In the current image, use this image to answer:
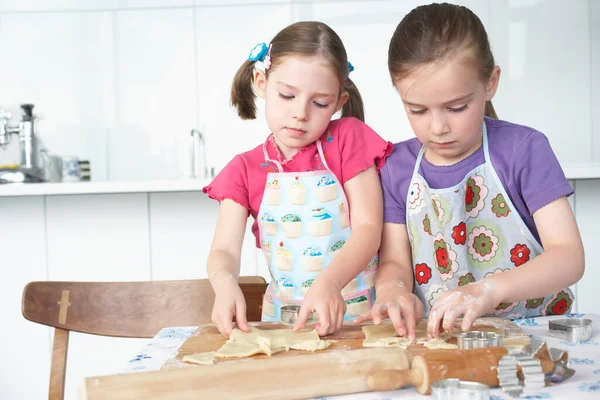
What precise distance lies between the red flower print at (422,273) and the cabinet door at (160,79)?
86.7 inches

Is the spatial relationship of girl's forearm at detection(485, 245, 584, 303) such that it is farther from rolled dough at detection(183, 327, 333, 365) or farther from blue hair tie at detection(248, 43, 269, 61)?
blue hair tie at detection(248, 43, 269, 61)

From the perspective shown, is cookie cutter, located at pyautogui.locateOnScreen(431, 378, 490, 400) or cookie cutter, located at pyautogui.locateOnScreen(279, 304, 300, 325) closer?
cookie cutter, located at pyautogui.locateOnScreen(431, 378, 490, 400)

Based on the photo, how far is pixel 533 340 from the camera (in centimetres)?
81

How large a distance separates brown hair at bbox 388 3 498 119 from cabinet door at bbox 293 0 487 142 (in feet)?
6.82

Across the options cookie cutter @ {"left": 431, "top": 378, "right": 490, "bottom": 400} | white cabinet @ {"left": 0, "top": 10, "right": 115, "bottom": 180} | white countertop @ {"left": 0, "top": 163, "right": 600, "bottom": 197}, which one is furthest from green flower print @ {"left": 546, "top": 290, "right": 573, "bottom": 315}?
white cabinet @ {"left": 0, "top": 10, "right": 115, "bottom": 180}

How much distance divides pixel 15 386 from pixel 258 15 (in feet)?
6.28

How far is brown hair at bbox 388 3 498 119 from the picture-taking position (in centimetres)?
110

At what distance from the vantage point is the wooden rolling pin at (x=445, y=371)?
71cm

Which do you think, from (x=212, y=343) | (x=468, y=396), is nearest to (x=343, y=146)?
(x=212, y=343)

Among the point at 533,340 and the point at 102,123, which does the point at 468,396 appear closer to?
the point at 533,340

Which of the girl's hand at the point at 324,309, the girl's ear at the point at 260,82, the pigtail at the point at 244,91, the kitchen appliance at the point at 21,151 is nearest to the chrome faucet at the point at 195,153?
the kitchen appliance at the point at 21,151

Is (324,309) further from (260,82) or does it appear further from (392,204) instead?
(260,82)

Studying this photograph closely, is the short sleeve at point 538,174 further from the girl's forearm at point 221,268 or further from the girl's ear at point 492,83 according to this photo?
the girl's forearm at point 221,268

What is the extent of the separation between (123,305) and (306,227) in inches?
15.9
